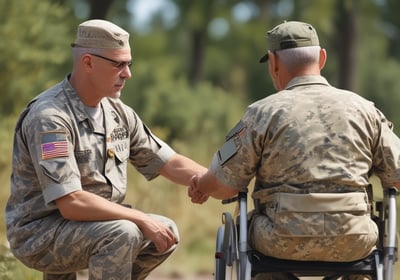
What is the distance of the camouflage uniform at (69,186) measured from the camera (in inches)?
197

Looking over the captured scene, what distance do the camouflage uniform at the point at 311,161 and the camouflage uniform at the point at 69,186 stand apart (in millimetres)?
666

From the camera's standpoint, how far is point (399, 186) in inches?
195

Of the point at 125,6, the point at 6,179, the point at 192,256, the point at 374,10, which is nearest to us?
the point at 6,179

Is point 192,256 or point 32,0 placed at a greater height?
point 32,0

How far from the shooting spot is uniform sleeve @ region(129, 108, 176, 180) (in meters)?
5.76

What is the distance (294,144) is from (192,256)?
16.8ft

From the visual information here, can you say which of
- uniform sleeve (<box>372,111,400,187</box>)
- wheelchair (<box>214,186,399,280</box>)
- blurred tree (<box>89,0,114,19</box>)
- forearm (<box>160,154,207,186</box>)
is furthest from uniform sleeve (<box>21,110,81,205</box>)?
blurred tree (<box>89,0,114,19</box>)

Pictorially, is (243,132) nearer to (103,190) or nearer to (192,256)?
(103,190)

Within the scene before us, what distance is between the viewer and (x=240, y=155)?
486 cm

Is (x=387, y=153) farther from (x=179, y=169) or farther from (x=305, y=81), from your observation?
(x=179, y=169)

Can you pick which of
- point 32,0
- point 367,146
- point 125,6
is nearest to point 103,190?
point 367,146

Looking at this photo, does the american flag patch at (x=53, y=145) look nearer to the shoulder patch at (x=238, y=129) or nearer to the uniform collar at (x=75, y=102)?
the uniform collar at (x=75, y=102)

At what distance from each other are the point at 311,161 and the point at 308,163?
2 centimetres

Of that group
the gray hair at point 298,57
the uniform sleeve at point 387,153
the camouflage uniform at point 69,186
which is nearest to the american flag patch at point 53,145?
the camouflage uniform at point 69,186
